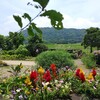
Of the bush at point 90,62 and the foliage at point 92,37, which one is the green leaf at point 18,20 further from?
the foliage at point 92,37

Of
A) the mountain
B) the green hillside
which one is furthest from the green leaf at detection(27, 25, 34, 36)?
the green hillside

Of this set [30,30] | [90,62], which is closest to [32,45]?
[90,62]

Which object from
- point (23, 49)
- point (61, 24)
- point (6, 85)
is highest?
point (61, 24)

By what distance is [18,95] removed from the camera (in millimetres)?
7148

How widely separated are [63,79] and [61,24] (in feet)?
25.1

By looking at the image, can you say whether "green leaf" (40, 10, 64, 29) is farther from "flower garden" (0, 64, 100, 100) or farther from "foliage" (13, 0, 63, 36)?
"flower garden" (0, 64, 100, 100)

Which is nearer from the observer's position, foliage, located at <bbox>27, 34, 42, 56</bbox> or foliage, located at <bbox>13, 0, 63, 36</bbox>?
foliage, located at <bbox>13, 0, 63, 36</bbox>

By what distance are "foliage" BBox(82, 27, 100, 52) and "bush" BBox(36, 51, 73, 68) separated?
2458 cm

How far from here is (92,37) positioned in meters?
42.3

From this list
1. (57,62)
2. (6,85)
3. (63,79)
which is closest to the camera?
(6,85)

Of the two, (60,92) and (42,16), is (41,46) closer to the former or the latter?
(60,92)

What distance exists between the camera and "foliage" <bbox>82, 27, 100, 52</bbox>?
42000mm

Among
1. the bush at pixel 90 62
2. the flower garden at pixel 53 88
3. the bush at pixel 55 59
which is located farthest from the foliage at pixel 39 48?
the flower garden at pixel 53 88

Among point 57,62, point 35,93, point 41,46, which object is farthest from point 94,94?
point 41,46
